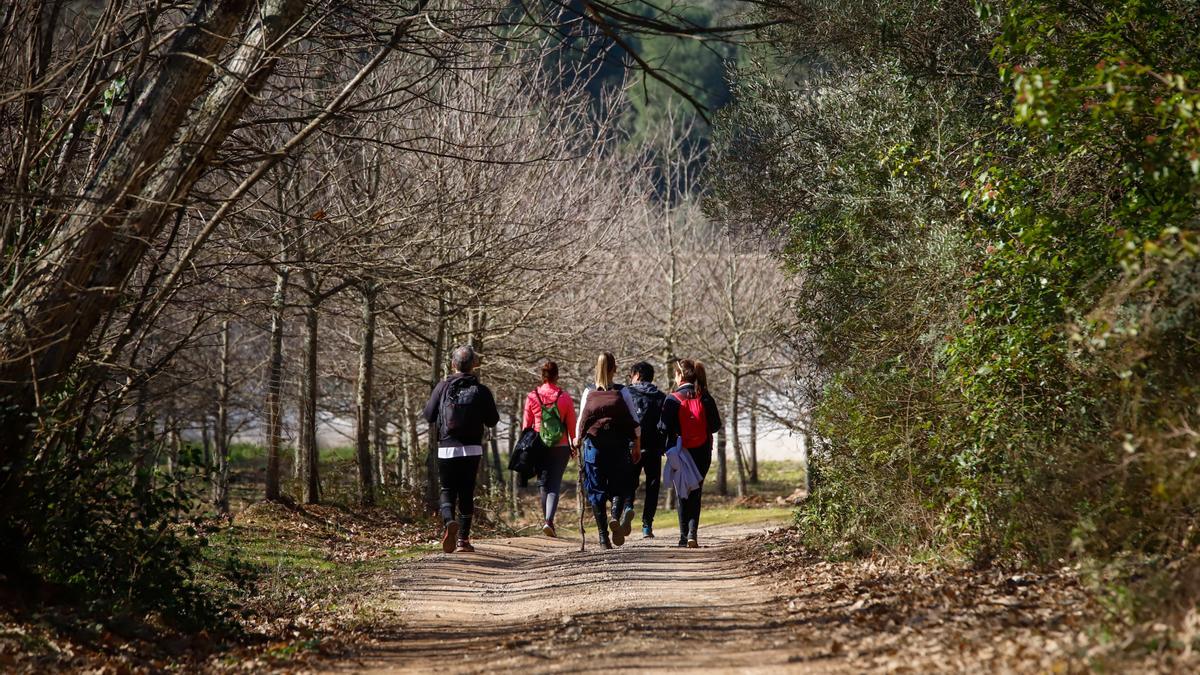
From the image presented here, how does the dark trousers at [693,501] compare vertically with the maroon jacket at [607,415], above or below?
below

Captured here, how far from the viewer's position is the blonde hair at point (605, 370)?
10.8 metres

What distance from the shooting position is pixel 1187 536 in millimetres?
5676

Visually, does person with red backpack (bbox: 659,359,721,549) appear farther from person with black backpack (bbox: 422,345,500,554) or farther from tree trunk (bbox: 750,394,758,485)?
tree trunk (bbox: 750,394,758,485)

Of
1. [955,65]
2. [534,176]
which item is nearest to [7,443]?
[955,65]

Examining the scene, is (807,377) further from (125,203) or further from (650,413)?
(125,203)

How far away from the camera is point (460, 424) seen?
10562 mm

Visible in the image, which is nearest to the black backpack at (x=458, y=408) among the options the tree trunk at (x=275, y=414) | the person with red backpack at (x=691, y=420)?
the person with red backpack at (x=691, y=420)

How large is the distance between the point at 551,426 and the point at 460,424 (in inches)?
51.4

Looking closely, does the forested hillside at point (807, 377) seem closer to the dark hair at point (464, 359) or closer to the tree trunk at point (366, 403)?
the dark hair at point (464, 359)

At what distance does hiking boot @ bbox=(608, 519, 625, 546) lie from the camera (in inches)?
440

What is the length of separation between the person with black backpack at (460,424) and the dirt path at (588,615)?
0.72 meters

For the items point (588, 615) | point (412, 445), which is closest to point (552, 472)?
point (588, 615)

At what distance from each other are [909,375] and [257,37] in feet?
18.9

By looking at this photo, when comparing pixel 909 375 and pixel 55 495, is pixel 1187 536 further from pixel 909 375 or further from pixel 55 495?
pixel 55 495
